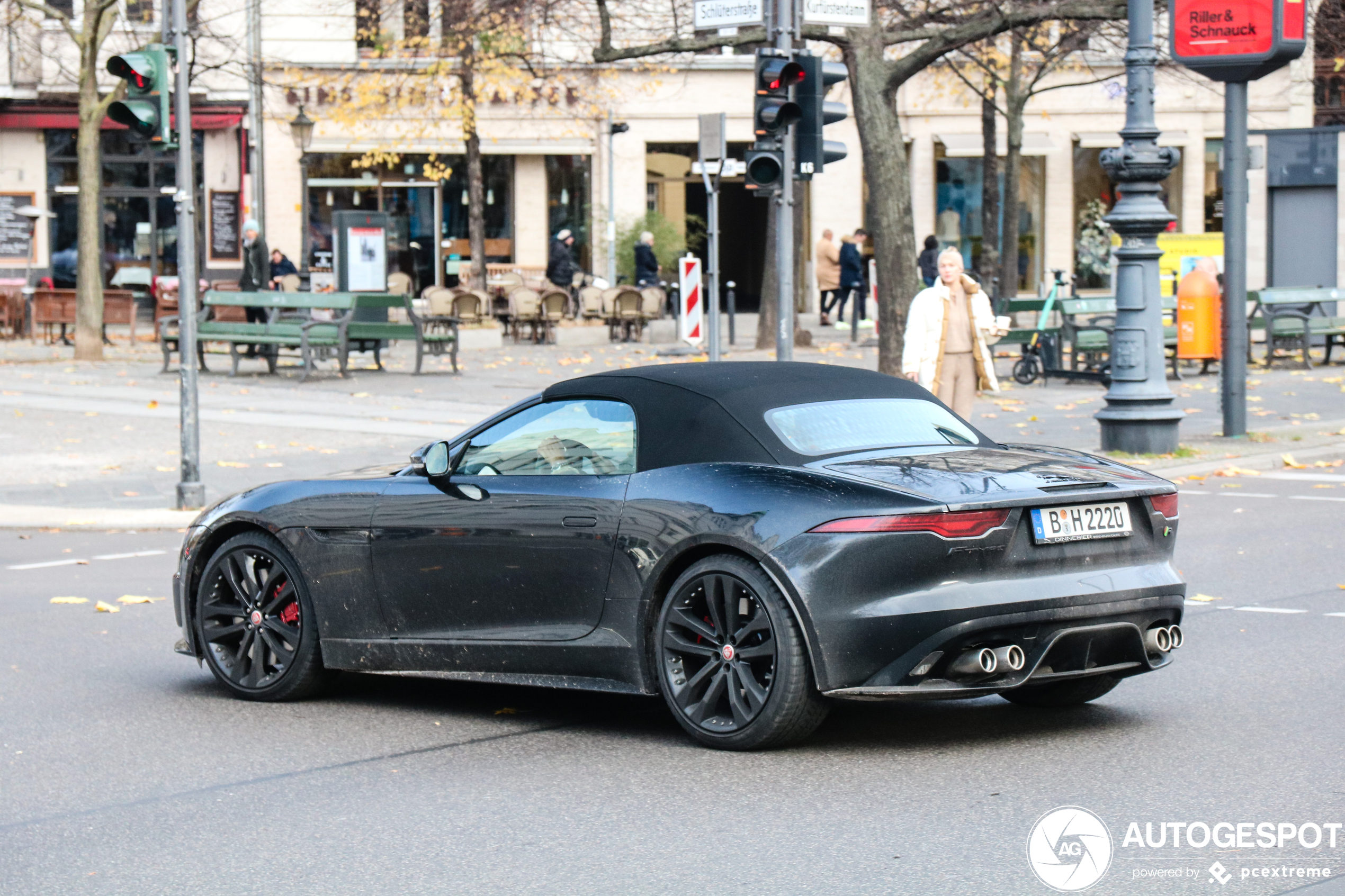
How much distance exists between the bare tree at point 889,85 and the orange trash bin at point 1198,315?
9.77ft

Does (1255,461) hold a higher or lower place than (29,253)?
lower

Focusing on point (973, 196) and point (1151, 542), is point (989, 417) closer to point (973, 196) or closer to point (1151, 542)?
point (1151, 542)

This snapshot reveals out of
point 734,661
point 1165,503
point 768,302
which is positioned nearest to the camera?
point 734,661

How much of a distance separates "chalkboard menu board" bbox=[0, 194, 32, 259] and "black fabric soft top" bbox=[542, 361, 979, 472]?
35.5 meters

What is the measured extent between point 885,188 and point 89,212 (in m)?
12.6

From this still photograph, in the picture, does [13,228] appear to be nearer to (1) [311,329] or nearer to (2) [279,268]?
(2) [279,268]

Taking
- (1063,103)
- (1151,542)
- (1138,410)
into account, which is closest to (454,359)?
(1138,410)

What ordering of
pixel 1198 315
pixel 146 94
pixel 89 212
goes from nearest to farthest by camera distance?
pixel 146 94
pixel 1198 315
pixel 89 212

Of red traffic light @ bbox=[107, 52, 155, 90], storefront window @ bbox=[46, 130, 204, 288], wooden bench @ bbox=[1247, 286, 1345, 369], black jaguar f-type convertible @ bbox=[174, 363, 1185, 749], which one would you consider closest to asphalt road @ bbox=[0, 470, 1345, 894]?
black jaguar f-type convertible @ bbox=[174, 363, 1185, 749]

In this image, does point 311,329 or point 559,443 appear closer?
point 559,443

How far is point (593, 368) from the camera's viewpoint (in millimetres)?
26203

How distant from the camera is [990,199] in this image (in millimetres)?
35750

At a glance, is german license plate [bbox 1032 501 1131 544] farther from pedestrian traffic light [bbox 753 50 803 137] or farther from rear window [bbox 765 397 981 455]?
pedestrian traffic light [bbox 753 50 803 137]

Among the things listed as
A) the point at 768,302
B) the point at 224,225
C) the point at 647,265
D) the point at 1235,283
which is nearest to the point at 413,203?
the point at 224,225
